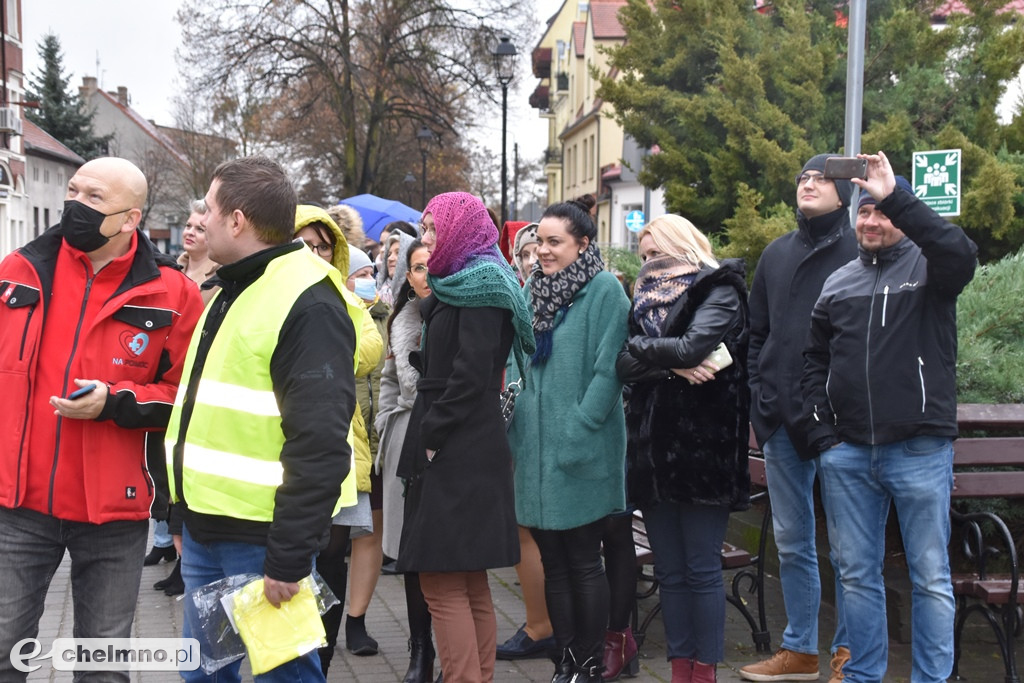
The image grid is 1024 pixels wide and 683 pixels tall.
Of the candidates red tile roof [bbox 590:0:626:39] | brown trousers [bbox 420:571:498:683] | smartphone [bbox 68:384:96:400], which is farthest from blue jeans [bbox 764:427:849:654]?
red tile roof [bbox 590:0:626:39]

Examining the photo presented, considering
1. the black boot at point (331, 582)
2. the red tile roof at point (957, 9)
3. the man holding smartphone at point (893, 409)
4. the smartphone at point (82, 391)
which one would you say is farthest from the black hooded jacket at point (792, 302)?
the red tile roof at point (957, 9)

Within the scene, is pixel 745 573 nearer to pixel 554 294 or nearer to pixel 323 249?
pixel 554 294

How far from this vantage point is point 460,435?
429 cm

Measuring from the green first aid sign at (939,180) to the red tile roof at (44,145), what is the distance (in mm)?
47462

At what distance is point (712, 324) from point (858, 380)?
0.61 metres

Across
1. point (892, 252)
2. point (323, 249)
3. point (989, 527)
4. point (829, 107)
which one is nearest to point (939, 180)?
point (829, 107)

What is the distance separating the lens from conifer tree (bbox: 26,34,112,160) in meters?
62.5

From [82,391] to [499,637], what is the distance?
120 inches

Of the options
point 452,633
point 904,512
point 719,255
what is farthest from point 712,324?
point 719,255

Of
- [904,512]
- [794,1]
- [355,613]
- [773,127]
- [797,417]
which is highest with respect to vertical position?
[794,1]

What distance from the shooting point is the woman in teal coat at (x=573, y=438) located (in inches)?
191

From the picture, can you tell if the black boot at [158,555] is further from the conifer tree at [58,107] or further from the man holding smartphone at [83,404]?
the conifer tree at [58,107]

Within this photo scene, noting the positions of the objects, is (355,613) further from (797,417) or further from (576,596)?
(797,417)

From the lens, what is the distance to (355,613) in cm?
557
